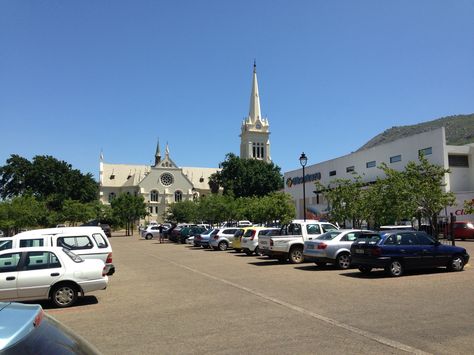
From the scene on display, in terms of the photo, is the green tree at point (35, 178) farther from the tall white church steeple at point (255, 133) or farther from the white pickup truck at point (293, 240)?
the white pickup truck at point (293, 240)

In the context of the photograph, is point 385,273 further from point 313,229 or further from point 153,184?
point 153,184

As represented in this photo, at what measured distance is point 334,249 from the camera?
17672mm

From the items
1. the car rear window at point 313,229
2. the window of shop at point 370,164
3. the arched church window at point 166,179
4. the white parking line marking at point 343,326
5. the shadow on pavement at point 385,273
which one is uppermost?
the arched church window at point 166,179

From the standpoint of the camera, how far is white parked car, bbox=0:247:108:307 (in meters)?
10.5

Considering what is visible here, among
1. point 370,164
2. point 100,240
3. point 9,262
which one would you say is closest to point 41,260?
Answer: point 9,262

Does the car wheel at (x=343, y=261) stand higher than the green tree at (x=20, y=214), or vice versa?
the green tree at (x=20, y=214)

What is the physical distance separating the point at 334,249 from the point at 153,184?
4168 inches

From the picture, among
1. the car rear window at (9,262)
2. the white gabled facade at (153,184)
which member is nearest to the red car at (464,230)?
the car rear window at (9,262)

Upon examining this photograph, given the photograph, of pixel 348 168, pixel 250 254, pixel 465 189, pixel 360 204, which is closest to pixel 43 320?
pixel 250 254

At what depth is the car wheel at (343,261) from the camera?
1773cm

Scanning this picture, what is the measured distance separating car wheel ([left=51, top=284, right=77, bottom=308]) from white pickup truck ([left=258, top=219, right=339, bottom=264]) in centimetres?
1088

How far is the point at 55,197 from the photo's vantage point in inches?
3408

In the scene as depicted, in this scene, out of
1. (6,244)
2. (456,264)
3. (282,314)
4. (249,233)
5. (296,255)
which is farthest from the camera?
(249,233)

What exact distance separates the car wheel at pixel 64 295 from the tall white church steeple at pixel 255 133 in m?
108
